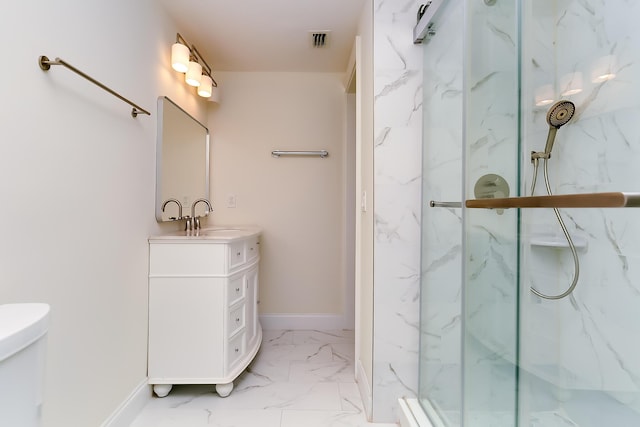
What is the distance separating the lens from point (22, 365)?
0.69m

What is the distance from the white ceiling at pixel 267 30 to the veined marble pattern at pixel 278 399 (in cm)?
222

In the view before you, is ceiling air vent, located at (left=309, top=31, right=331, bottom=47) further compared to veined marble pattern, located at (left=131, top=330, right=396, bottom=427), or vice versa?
ceiling air vent, located at (left=309, top=31, right=331, bottom=47)

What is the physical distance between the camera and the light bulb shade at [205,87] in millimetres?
2395

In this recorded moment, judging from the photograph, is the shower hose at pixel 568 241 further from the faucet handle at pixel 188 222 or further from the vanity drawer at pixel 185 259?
the faucet handle at pixel 188 222

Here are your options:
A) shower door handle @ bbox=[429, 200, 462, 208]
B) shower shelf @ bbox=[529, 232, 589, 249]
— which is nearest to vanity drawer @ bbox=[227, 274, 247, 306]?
shower door handle @ bbox=[429, 200, 462, 208]

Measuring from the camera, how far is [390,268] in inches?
62.5

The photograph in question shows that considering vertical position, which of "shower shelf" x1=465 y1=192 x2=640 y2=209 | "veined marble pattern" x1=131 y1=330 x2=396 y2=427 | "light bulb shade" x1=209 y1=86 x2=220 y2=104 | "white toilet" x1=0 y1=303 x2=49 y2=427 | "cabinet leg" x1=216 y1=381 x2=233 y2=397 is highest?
"light bulb shade" x1=209 y1=86 x2=220 y2=104

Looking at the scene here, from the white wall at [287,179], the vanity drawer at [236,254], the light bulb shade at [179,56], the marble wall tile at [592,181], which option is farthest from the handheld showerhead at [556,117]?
the light bulb shade at [179,56]

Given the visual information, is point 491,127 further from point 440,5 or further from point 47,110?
point 47,110

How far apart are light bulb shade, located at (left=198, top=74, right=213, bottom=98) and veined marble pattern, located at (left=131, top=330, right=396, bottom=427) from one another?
6.38 ft

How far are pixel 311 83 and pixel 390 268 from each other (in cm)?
193

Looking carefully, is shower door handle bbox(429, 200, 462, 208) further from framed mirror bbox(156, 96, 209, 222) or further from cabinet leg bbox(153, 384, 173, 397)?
cabinet leg bbox(153, 384, 173, 397)

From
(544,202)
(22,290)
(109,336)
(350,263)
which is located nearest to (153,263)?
(109,336)

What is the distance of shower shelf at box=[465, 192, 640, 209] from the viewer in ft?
2.06
